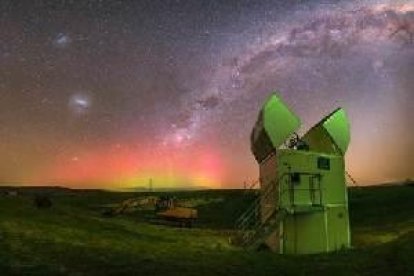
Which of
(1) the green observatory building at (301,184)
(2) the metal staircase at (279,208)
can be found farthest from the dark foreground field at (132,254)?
(1) the green observatory building at (301,184)

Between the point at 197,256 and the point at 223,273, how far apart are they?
16.0 feet

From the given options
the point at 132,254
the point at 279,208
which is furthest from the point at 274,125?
the point at 132,254

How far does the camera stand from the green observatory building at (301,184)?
115 ft

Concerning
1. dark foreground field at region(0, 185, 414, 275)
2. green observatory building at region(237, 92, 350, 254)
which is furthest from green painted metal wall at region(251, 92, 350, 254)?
dark foreground field at region(0, 185, 414, 275)

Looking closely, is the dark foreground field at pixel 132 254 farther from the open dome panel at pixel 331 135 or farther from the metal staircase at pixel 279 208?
the open dome panel at pixel 331 135

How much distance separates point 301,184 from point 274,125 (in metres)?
4.16

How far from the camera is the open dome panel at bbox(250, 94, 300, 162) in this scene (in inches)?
1426

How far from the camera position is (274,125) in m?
36.8

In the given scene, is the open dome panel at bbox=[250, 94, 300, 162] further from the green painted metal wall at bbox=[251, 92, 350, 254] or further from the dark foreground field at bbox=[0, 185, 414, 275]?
the dark foreground field at bbox=[0, 185, 414, 275]

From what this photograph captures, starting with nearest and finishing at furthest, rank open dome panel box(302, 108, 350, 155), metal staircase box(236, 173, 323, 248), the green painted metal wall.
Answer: metal staircase box(236, 173, 323, 248) < the green painted metal wall < open dome panel box(302, 108, 350, 155)

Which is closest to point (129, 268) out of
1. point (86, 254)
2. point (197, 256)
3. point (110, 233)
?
point (86, 254)

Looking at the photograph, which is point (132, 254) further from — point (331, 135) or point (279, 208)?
point (331, 135)

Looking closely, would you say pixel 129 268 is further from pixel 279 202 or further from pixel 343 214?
pixel 343 214

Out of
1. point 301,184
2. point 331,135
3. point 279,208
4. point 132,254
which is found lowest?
point 132,254
